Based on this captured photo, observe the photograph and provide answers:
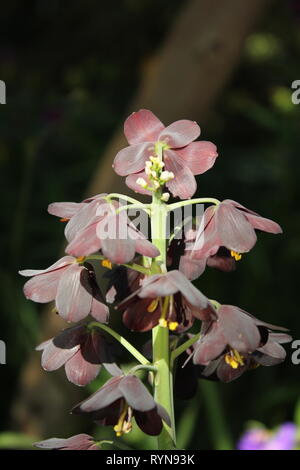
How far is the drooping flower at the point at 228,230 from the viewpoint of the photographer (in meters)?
0.82

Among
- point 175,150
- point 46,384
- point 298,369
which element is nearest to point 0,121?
point 46,384

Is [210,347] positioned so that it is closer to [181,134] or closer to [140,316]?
[140,316]

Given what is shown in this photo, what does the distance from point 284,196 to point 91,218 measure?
6.91 feet

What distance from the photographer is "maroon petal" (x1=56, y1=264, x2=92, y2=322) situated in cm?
83

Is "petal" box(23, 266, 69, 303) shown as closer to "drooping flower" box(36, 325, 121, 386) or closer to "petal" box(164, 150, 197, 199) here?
"drooping flower" box(36, 325, 121, 386)

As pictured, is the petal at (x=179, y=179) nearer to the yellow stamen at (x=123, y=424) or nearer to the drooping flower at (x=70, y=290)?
the drooping flower at (x=70, y=290)

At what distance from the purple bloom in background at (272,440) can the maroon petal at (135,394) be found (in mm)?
775

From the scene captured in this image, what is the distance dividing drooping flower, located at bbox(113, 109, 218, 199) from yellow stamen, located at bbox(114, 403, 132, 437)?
251mm

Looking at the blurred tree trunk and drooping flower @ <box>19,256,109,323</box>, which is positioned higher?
the blurred tree trunk

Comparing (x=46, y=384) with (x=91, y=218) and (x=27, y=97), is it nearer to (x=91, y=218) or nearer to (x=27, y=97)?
(x=27, y=97)

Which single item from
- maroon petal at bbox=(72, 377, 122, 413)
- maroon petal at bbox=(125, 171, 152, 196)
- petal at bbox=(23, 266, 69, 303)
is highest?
maroon petal at bbox=(125, 171, 152, 196)

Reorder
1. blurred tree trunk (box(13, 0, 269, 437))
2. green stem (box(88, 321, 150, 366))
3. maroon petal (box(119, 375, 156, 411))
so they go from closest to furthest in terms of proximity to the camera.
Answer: maroon petal (box(119, 375, 156, 411))
green stem (box(88, 321, 150, 366))
blurred tree trunk (box(13, 0, 269, 437))
